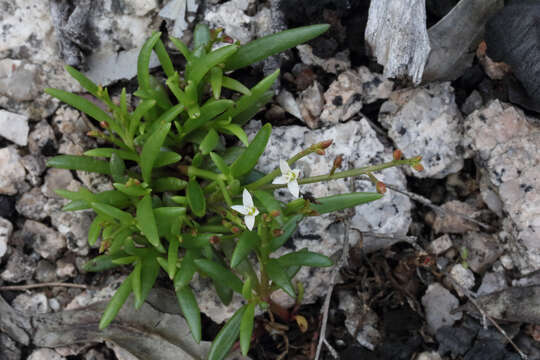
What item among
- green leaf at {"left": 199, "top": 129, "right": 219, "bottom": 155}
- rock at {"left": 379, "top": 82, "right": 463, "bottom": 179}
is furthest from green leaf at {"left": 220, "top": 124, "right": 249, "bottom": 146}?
rock at {"left": 379, "top": 82, "right": 463, "bottom": 179}

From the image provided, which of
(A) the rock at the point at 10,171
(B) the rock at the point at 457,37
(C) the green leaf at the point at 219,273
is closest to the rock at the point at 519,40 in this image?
(B) the rock at the point at 457,37

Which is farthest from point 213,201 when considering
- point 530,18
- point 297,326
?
point 530,18

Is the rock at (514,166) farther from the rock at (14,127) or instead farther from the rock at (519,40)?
the rock at (14,127)

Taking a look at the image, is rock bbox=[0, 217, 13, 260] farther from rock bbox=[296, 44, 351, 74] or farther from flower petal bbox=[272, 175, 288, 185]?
→ rock bbox=[296, 44, 351, 74]

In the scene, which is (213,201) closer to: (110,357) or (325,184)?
(325,184)

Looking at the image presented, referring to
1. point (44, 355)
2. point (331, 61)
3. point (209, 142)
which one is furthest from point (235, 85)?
point (44, 355)
